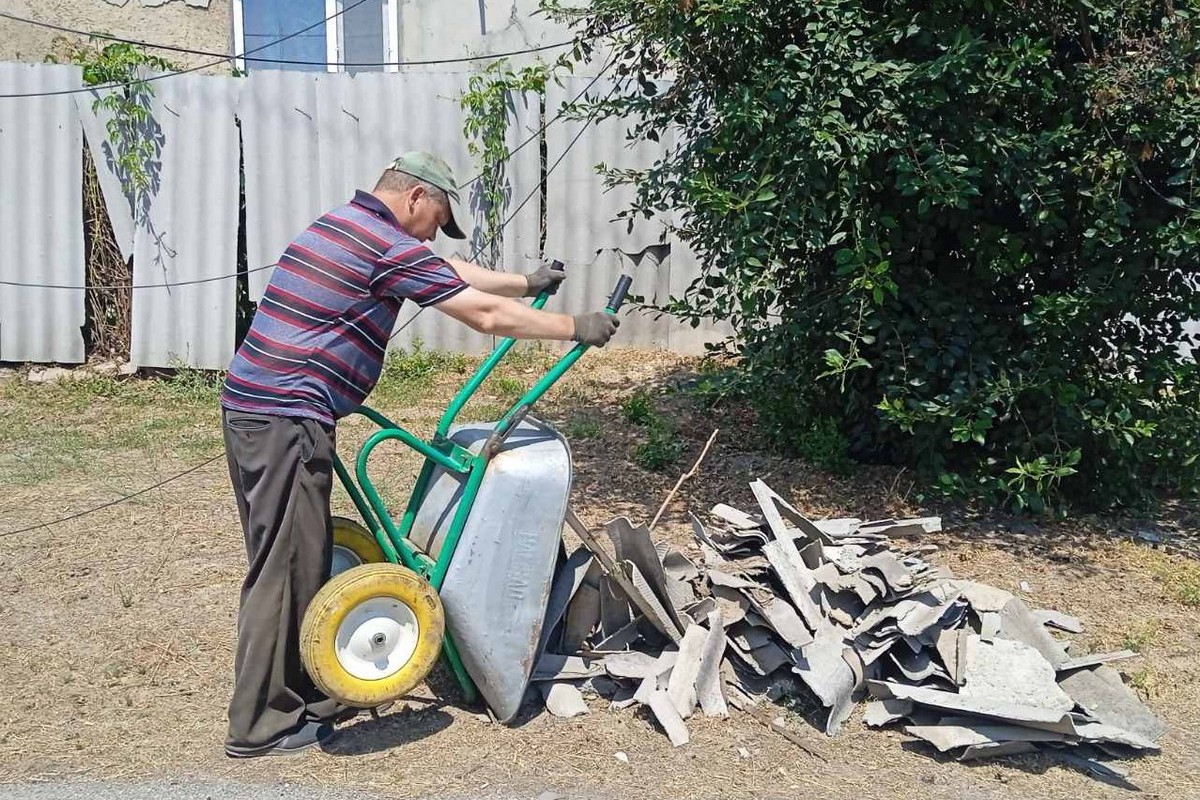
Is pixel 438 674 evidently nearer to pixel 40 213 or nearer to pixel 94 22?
pixel 40 213

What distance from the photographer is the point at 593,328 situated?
12.1 feet

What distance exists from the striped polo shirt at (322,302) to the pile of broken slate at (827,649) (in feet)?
3.44

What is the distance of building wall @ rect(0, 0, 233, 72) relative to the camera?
9.42 m

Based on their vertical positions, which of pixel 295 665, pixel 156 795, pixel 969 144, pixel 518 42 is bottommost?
pixel 156 795

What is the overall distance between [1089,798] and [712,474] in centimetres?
315

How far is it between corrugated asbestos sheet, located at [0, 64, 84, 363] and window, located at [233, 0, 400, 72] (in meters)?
1.83

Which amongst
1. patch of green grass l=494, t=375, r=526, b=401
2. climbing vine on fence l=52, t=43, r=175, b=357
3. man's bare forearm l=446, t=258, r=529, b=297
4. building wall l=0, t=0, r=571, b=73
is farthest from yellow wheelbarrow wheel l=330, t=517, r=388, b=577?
building wall l=0, t=0, r=571, b=73

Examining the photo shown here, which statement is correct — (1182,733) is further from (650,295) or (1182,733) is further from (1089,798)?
(650,295)

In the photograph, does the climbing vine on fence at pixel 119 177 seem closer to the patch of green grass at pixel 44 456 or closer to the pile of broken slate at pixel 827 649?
the patch of green grass at pixel 44 456

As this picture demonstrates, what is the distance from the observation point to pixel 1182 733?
3.90 meters

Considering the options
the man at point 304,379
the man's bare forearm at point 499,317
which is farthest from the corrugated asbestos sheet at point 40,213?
the man's bare forearm at point 499,317

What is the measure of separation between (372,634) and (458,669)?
461 mm

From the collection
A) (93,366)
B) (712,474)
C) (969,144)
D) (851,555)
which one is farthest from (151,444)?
(969,144)

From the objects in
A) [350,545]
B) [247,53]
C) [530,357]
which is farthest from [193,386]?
[350,545]
